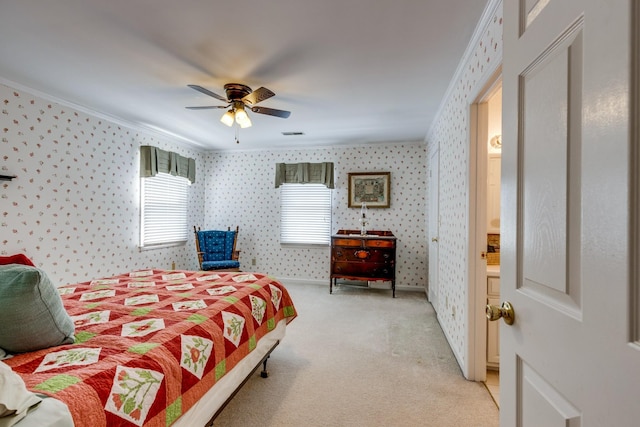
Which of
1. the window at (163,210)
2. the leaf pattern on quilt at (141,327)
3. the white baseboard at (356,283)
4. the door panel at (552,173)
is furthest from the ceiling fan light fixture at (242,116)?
the white baseboard at (356,283)

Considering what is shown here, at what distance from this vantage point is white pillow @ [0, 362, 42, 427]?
2.55ft

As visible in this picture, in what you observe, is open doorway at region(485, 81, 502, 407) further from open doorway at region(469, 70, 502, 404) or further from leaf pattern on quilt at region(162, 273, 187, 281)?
leaf pattern on quilt at region(162, 273, 187, 281)


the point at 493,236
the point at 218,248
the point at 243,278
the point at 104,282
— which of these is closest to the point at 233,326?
the point at 243,278

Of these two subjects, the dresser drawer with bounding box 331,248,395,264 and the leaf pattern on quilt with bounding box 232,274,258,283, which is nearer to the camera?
the leaf pattern on quilt with bounding box 232,274,258,283

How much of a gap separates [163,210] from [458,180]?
420 centimetres

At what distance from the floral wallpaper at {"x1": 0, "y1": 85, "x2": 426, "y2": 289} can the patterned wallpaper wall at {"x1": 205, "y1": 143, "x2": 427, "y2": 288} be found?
0.02 m

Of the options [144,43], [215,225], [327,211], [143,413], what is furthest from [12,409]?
[215,225]

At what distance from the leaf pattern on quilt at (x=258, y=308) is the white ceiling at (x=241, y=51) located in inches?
71.0

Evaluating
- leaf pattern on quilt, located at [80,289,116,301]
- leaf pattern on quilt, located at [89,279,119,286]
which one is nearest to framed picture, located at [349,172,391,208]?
leaf pattern on quilt, located at [89,279,119,286]

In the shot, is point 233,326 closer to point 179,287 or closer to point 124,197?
point 179,287

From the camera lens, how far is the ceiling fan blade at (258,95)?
8.41ft

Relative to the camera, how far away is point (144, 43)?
2.19m

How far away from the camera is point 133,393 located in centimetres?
108

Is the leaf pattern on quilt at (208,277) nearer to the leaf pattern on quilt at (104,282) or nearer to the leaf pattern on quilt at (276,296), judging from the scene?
the leaf pattern on quilt at (276,296)
